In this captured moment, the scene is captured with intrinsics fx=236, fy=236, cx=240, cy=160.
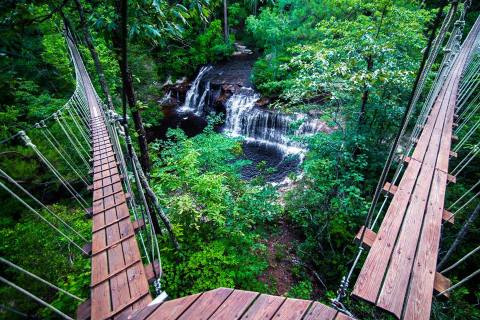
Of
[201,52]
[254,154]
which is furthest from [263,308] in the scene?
[201,52]

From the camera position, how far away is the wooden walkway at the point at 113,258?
1.36 meters

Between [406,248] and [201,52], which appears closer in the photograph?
[406,248]

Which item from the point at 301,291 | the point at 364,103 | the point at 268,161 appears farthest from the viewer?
the point at 268,161

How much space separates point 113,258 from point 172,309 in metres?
0.65

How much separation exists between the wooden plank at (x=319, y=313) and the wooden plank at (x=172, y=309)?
0.61 m

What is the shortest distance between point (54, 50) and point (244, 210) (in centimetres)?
724

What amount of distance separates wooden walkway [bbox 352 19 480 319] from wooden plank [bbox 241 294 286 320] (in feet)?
1.34

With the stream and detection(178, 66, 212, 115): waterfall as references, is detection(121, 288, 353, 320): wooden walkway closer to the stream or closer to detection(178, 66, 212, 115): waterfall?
→ the stream

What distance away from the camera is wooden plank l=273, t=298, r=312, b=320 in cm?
122

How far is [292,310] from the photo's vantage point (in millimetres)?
1245

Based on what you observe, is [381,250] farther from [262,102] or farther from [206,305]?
[262,102]

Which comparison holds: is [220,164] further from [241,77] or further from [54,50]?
[241,77]

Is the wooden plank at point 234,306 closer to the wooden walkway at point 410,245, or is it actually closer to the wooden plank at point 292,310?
the wooden plank at point 292,310

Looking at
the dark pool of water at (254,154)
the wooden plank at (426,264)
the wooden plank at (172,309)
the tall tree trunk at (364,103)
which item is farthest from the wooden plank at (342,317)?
the dark pool of water at (254,154)
